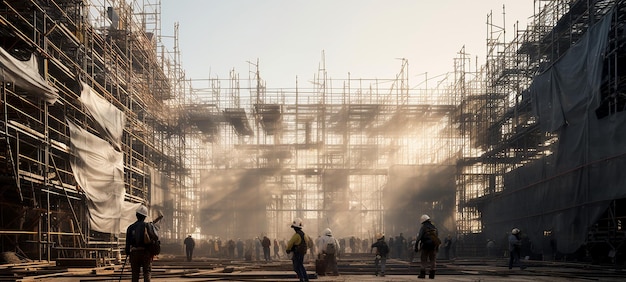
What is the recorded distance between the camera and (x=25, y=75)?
2105cm

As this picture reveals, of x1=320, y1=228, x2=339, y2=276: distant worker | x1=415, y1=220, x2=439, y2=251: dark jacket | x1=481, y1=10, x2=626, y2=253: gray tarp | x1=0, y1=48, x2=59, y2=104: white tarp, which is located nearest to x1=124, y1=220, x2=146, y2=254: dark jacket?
x1=415, y1=220, x2=439, y2=251: dark jacket

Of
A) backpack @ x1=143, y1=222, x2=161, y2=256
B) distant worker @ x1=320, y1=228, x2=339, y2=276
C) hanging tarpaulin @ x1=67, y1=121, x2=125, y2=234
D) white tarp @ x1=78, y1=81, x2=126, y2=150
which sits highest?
white tarp @ x1=78, y1=81, x2=126, y2=150

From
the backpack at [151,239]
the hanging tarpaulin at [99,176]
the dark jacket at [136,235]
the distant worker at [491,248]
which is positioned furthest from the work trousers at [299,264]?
the distant worker at [491,248]

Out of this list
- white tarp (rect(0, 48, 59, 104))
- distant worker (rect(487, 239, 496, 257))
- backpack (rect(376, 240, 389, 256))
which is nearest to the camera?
backpack (rect(376, 240, 389, 256))

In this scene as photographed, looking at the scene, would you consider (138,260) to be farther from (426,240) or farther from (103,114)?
(103,114)

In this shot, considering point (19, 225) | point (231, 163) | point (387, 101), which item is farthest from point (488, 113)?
point (19, 225)

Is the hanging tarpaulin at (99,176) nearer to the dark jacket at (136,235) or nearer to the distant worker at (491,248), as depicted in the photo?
the dark jacket at (136,235)

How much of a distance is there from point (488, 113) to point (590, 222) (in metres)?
22.7

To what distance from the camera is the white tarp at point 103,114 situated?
27891mm

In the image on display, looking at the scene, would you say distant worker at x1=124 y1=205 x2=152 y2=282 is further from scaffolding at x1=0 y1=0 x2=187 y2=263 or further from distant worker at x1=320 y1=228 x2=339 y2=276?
scaffolding at x1=0 y1=0 x2=187 y2=263

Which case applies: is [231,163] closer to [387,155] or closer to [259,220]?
[259,220]

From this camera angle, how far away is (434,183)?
169 feet

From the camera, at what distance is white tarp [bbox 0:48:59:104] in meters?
19.8

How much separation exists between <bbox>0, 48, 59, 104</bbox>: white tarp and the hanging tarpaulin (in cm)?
368
